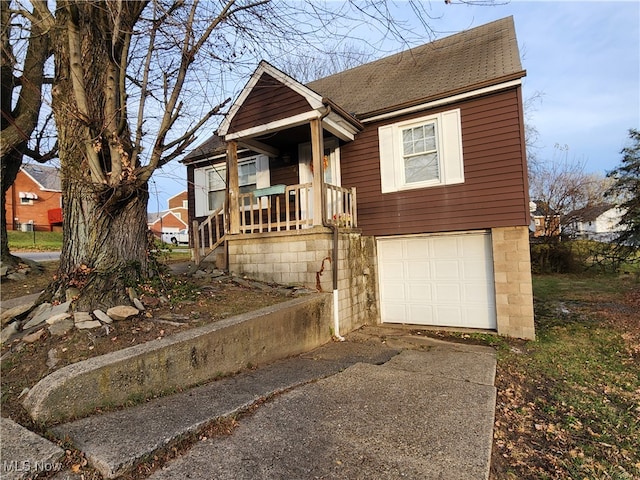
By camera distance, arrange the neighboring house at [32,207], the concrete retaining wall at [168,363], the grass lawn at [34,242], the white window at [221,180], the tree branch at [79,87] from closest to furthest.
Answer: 1. the concrete retaining wall at [168,363]
2. the tree branch at [79,87]
3. the white window at [221,180]
4. the grass lawn at [34,242]
5. the neighboring house at [32,207]

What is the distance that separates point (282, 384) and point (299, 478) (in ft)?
5.04

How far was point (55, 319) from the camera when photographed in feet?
13.0

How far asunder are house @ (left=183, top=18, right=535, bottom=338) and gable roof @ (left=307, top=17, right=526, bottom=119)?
5cm

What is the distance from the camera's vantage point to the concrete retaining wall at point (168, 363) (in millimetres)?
2752

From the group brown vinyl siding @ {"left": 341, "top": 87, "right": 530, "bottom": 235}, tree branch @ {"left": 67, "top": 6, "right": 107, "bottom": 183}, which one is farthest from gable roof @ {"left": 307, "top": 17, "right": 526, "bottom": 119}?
tree branch @ {"left": 67, "top": 6, "right": 107, "bottom": 183}

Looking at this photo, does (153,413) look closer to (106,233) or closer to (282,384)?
(282,384)

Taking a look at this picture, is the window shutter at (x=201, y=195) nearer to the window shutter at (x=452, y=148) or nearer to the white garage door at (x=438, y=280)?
the white garage door at (x=438, y=280)

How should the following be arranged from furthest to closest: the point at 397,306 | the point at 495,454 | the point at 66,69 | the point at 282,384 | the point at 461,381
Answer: the point at 397,306
the point at 66,69
the point at 461,381
the point at 282,384
the point at 495,454

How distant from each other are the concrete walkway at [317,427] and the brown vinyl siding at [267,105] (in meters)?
4.98

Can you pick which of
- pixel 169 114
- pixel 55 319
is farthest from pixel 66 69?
pixel 55 319

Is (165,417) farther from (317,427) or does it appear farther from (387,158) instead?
(387,158)

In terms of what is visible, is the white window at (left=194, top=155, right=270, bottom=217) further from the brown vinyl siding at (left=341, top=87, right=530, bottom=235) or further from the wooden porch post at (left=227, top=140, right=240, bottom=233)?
the brown vinyl siding at (left=341, top=87, right=530, bottom=235)

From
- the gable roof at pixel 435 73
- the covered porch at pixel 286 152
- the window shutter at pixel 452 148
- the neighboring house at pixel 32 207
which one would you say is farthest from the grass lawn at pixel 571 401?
the neighboring house at pixel 32 207

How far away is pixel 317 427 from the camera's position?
2.90 metres
